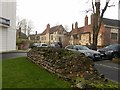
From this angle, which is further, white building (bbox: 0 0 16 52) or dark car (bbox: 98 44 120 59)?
white building (bbox: 0 0 16 52)

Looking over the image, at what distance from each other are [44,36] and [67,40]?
34.3 m

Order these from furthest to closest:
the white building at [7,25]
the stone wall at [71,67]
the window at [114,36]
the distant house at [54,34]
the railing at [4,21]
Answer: the distant house at [54,34]
the window at [114,36]
the white building at [7,25]
the railing at [4,21]
the stone wall at [71,67]

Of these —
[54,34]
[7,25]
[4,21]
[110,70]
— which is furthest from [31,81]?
[54,34]

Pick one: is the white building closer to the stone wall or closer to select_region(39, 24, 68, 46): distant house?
the stone wall

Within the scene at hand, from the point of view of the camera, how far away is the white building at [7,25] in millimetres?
33906

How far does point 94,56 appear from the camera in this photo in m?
21.0

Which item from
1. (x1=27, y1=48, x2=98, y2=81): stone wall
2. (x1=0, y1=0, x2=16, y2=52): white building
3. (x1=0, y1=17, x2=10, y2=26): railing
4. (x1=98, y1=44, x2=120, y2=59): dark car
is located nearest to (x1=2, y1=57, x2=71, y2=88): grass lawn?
(x1=27, y1=48, x2=98, y2=81): stone wall

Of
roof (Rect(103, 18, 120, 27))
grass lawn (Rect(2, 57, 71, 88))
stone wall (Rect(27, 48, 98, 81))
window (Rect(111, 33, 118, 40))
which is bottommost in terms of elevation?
grass lawn (Rect(2, 57, 71, 88))

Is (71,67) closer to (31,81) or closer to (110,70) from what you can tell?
(31,81)

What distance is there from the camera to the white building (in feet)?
111

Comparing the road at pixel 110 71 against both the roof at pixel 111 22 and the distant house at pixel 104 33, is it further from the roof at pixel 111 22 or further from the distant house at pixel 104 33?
the roof at pixel 111 22

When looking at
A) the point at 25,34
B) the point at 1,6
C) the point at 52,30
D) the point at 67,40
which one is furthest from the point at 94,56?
the point at 25,34

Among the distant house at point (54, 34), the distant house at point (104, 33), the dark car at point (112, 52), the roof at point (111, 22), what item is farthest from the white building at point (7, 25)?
the distant house at point (54, 34)

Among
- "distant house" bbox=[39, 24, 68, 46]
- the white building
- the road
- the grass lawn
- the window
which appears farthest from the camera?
"distant house" bbox=[39, 24, 68, 46]
